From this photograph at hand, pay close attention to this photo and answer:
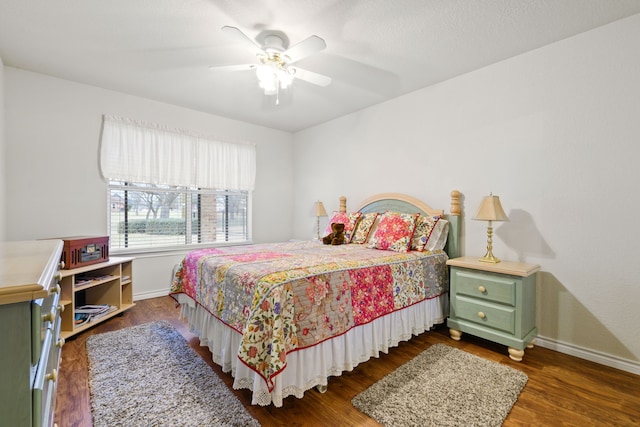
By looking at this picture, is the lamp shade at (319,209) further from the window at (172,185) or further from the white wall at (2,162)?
the white wall at (2,162)

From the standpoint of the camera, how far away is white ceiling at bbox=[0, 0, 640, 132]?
2.01 meters

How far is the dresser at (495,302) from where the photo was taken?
2.27 m

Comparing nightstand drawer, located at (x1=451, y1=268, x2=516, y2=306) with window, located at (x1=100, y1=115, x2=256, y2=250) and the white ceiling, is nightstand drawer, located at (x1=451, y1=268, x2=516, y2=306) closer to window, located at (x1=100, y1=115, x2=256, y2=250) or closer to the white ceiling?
the white ceiling

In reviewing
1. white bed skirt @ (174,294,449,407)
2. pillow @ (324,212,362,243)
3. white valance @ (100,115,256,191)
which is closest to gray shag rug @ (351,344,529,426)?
white bed skirt @ (174,294,449,407)

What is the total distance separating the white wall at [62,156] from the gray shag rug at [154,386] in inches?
54.5

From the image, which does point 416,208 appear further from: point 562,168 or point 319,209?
point 319,209

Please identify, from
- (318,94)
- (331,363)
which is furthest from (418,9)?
(331,363)

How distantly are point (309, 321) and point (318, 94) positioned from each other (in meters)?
2.74

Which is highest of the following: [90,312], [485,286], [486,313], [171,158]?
[171,158]

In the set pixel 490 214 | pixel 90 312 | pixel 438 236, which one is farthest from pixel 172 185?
pixel 490 214

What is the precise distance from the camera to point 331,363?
1.88 m

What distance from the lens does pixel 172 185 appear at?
3.94 m

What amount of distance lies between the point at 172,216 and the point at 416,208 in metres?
3.20

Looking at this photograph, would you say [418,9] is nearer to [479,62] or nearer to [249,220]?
[479,62]
